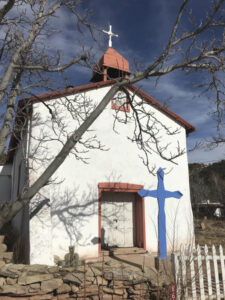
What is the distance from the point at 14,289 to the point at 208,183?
94.5 feet

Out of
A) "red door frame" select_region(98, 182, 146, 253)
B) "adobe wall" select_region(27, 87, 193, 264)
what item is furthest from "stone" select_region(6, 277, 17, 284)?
"red door frame" select_region(98, 182, 146, 253)

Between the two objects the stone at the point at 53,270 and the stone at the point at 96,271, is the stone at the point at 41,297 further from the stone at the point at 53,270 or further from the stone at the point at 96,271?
the stone at the point at 96,271

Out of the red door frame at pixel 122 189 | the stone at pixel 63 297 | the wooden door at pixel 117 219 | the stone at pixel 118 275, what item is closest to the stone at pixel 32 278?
the stone at pixel 63 297

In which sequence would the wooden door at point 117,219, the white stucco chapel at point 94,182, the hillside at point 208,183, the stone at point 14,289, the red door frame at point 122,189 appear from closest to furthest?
the stone at point 14,289, the white stucco chapel at point 94,182, the red door frame at point 122,189, the wooden door at point 117,219, the hillside at point 208,183

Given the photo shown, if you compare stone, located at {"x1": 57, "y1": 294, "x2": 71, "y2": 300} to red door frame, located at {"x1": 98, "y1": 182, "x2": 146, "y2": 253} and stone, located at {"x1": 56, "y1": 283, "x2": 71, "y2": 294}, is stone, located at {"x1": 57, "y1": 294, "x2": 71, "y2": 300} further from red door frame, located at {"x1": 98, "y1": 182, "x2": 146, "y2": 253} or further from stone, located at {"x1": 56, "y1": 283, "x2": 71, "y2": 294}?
red door frame, located at {"x1": 98, "y1": 182, "x2": 146, "y2": 253}

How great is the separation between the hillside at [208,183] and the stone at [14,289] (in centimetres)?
2338

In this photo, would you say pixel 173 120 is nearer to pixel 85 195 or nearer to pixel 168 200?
pixel 168 200

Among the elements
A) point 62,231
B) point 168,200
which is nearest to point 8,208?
point 62,231

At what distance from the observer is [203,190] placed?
2856 centimetres

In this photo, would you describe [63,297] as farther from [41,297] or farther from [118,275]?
[118,275]

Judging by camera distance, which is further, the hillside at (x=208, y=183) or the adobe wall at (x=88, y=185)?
the hillside at (x=208, y=183)

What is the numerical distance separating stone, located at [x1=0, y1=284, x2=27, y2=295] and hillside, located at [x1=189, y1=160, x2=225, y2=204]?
23380 mm

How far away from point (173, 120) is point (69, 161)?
5120mm

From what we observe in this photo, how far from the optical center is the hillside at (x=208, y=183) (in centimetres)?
2720
